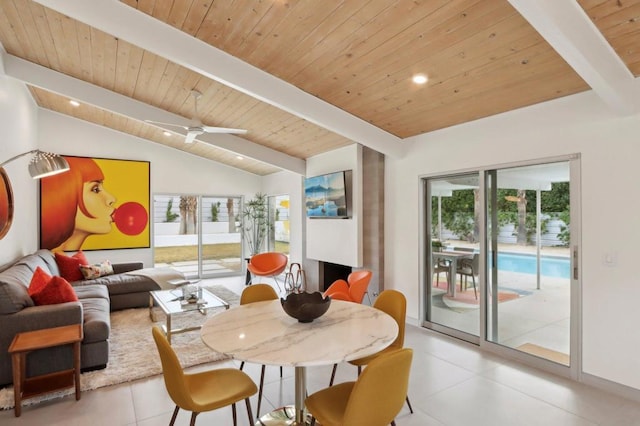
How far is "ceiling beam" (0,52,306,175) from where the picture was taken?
4375mm

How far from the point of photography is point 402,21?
98.9 inches

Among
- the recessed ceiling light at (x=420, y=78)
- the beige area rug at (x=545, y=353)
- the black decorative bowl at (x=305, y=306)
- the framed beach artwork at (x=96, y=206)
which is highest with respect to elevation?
the recessed ceiling light at (x=420, y=78)

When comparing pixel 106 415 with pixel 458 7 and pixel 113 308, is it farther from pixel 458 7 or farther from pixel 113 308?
pixel 458 7

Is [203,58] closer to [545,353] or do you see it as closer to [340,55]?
[340,55]

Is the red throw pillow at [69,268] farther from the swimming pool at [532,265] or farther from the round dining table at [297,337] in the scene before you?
the swimming pool at [532,265]

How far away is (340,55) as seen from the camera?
3062mm

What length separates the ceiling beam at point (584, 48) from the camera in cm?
201

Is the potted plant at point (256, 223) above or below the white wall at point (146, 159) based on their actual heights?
below

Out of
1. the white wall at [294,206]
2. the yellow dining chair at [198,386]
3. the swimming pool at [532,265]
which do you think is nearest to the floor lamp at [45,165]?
the yellow dining chair at [198,386]

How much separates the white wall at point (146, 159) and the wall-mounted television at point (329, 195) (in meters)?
2.72

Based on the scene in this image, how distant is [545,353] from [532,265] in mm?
846

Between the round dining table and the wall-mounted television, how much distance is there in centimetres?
302

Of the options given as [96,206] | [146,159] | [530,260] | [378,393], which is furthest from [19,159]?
[530,260]

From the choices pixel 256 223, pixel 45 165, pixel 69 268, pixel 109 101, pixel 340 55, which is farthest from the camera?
pixel 256 223
